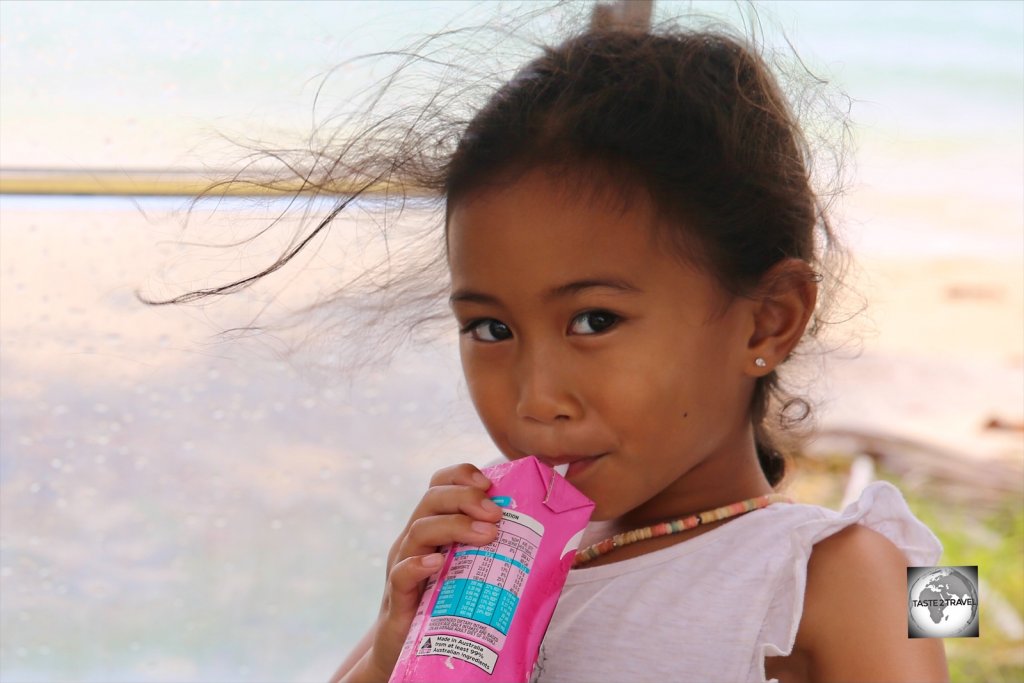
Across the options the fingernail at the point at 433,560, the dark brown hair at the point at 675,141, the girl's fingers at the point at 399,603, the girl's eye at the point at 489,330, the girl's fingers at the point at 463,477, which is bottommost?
the girl's fingers at the point at 399,603

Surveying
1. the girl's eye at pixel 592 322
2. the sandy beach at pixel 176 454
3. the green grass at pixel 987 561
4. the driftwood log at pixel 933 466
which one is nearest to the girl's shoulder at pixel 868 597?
the girl's eye at pixel 592 322

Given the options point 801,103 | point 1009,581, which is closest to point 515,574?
point 801,103

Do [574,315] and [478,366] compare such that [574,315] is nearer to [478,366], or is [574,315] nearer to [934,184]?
[478,366]

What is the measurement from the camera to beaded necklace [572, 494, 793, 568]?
34.8 inches

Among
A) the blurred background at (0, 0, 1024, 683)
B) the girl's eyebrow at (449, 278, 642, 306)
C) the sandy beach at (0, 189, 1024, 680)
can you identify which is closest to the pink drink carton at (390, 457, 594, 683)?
the girl's eyebrow at (449, 278, 642, 306)

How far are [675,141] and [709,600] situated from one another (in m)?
0.33

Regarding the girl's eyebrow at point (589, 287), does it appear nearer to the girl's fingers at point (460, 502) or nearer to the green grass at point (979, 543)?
the girl's fingers at point (460, 502)

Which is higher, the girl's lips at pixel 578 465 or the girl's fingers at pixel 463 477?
the girl's lips at pixel 578 465

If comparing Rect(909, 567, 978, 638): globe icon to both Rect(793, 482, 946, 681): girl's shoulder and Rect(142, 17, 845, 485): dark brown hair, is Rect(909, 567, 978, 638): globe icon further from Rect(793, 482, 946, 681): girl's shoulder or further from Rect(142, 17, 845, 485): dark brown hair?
Rect(142, 17, 845, 485): dark brown hair

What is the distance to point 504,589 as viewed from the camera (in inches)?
27.1

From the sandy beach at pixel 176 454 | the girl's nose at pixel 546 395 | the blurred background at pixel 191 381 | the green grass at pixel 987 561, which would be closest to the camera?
the girl's nose at pixel 546 395

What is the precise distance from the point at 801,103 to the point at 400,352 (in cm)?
Answer: 50

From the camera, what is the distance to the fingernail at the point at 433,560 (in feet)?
2.45

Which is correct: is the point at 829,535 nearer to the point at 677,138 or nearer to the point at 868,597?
the point at 868,597
